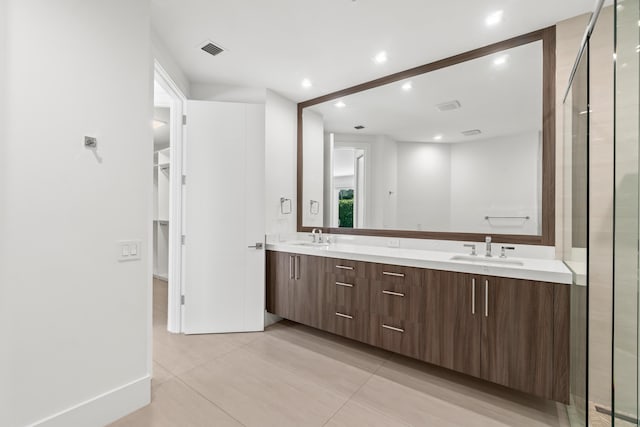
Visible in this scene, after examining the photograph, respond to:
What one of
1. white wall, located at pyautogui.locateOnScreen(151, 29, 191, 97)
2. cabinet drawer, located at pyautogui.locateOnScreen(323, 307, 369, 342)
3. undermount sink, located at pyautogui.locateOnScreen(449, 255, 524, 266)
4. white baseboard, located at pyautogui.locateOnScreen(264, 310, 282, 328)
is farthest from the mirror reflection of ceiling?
white baseboard, located at pyautogui.locateOnScreen(264, 310, 282, 328)

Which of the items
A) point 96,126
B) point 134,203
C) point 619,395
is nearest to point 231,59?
point 96,126

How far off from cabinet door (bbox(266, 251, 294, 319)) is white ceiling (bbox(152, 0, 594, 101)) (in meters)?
1.90

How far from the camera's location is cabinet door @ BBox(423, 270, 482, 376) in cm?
189

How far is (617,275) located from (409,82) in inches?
86.3

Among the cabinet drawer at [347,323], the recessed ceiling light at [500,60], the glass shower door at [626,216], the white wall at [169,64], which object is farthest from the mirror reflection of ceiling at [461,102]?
the cabinet drawer at [347,323]

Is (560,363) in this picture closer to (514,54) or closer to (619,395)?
(619,395)

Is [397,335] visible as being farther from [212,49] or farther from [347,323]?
[212,49]

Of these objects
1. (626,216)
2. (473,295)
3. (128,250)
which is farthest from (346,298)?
(626,216)

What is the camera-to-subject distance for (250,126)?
3010 mm

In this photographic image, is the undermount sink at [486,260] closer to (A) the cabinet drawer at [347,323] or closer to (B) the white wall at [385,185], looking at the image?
(B) the white wall at [385,185]

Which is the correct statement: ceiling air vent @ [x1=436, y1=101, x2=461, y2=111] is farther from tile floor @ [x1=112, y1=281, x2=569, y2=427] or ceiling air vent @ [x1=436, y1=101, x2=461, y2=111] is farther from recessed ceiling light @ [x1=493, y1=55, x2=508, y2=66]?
tile floor @ [x1=112, y1=281, x2=569, y2=427]

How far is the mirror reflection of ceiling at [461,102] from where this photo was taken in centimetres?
218

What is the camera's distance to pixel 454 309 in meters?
1.97

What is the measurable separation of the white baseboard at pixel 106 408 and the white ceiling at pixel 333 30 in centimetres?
253
